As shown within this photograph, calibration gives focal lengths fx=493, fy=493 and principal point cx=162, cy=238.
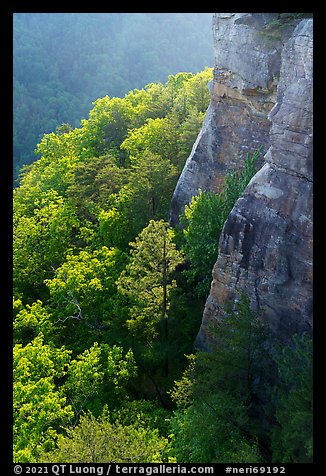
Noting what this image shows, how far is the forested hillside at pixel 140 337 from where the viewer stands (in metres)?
13.5

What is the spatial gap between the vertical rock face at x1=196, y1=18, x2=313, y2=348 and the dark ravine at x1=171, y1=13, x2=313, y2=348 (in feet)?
0.09

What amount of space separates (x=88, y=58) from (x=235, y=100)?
2874 inches

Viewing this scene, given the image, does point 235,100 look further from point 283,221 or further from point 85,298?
point 85,298

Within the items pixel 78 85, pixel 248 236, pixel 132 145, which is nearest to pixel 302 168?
pixel 248 236

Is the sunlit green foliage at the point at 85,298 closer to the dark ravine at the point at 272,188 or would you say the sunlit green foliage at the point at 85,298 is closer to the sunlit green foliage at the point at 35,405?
the sunlit green foliage at the point at 35,405

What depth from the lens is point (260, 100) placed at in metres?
18.2

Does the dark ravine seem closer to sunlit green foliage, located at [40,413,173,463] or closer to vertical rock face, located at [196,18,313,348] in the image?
vertical rock face, located at [196,18,313,348]

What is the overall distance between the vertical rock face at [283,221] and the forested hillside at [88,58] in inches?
2493

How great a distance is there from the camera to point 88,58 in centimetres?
8625

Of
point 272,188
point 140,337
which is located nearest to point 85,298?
point 140,337

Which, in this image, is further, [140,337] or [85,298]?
[85,298]

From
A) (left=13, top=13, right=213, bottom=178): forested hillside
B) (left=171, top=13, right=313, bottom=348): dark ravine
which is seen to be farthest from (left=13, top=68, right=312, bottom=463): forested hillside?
(left=13, top=13, right=213, bottom=178): forested hillside

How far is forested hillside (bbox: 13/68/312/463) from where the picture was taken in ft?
44.4
